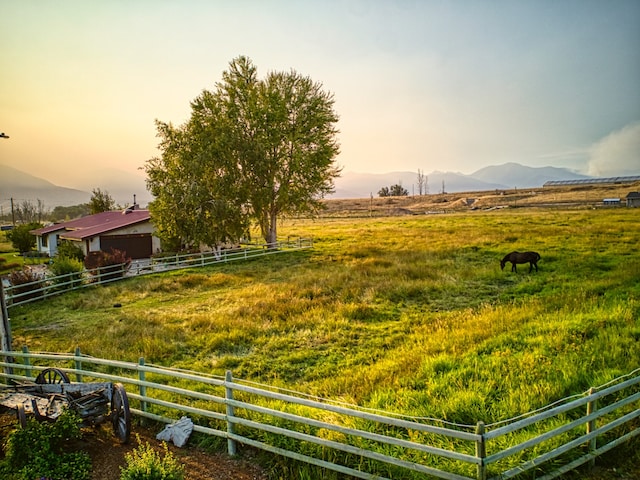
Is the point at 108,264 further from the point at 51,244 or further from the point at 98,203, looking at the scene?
the point at 98,203

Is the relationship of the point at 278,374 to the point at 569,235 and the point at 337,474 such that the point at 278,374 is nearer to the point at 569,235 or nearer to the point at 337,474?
the point at 337,474

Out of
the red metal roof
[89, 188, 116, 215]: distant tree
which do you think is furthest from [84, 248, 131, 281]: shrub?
[89, 188, 116, 215]: distant tree

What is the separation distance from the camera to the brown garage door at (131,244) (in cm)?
3434

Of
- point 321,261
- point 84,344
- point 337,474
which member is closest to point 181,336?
point 84,344

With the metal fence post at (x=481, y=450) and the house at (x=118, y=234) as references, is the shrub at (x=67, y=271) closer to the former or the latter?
the house at (x=118, y=234)

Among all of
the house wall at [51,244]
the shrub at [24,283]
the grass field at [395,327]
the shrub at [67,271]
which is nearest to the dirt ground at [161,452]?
the grass field at [395,327]

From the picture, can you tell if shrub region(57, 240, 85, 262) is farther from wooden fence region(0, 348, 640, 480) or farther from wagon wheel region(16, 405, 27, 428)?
wooden fence region(0, 348, 640, 480)

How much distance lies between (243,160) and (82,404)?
97.6 feet

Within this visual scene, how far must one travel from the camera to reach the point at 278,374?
376 inches

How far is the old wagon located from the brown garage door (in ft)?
98.8

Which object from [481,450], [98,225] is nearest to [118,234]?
[98,225]

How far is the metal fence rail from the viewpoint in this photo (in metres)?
20.8

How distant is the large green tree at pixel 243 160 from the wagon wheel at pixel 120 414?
82.2 ft

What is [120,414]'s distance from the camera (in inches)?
262
